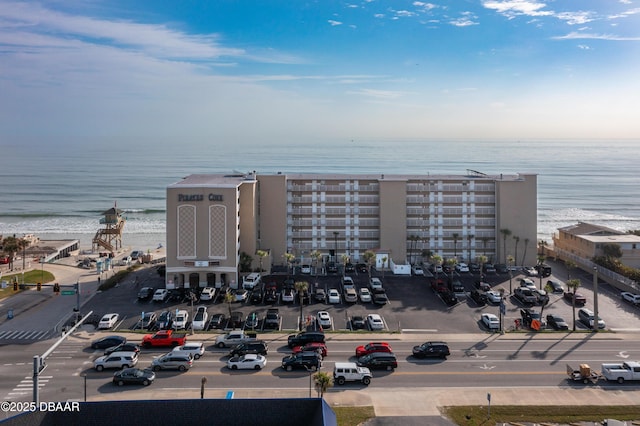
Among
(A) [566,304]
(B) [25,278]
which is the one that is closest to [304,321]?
(A) [566,304]

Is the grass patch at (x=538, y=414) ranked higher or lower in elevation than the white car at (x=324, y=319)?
lower

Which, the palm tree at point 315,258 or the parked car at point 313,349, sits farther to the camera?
the palm tree at point 315,258

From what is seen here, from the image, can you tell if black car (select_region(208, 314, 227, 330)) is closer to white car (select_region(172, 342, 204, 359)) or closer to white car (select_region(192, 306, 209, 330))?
white car (select_region(192, 306, 209, 330))

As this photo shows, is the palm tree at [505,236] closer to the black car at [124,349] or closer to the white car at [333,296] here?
the white car at [333,296]

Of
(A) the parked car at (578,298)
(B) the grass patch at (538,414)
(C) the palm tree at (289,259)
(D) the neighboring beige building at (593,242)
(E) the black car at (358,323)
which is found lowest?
(B) the grass patch at (538,414)

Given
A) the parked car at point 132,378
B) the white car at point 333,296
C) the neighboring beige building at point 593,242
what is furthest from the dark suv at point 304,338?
the neighboring beige building at point 593,242

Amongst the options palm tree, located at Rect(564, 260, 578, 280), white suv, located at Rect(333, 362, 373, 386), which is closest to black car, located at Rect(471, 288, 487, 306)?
palm tree, located at Rect(564, 260, 578, 280)

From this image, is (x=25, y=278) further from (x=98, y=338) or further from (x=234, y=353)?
(x=234, y=353)

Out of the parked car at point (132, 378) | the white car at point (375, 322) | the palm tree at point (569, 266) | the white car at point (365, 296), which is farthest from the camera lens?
the palm tree at point (569, 266)
